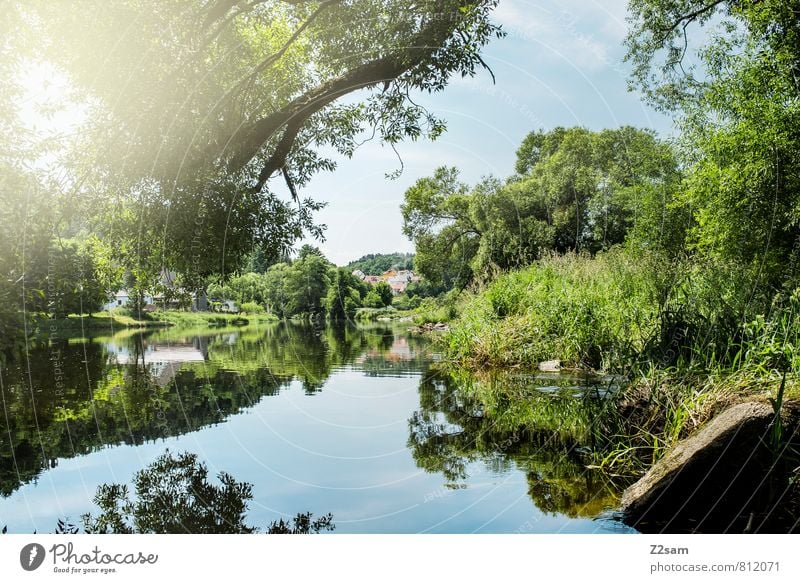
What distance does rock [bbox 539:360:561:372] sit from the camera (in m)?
8.34

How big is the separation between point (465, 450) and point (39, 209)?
3.98 metres

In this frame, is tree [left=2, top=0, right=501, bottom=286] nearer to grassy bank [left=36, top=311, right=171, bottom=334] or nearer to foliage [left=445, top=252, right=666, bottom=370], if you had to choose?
grassy bank [left=36, top=311, right=171, bottom=334]

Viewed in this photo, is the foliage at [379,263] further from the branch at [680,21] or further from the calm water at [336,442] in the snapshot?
the branch at [680,21]

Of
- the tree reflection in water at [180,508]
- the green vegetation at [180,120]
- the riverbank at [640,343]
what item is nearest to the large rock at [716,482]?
the riverbank at [640,343]

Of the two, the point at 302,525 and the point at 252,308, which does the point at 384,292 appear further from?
the point at 302,525

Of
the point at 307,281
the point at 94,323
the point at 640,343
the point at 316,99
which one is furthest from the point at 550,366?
the point at 94,323

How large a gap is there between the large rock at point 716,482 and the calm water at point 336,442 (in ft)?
0.83

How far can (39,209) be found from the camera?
4719 millimetres

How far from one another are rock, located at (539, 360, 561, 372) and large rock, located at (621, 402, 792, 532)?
5.09 m

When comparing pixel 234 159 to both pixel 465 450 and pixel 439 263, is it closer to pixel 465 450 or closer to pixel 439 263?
pixel 465 450

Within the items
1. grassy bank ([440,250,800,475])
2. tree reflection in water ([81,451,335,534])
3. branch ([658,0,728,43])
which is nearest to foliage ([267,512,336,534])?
tree reflection in water ([81,451,335,534])

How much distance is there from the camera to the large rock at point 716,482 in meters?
3.09

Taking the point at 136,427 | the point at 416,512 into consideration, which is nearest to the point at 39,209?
the point at 136,427

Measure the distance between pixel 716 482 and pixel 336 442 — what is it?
8.58ft
